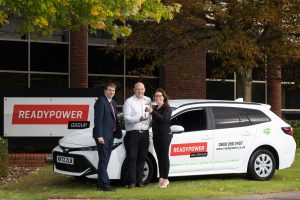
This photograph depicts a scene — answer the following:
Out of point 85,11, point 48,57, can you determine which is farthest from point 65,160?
point 48,57

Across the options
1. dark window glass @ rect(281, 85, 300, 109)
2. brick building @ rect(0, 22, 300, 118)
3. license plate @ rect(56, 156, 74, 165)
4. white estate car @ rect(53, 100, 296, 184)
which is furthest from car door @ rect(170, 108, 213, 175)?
dark window glass @ rect(281, 85, 300, 109)

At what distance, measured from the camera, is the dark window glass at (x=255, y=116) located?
12.0 meters

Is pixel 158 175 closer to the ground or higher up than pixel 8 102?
closer to the ground

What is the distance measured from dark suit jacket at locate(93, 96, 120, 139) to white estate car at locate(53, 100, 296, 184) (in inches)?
17.2

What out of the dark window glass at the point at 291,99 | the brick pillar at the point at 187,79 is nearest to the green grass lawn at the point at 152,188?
the brick pillar at the point at 187,79

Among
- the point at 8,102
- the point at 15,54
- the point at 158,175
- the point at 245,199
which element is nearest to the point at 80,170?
the point at 158,175

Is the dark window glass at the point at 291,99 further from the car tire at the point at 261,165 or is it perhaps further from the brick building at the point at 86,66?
the car tire at the point at 261,165

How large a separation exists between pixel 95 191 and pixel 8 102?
5405 millimetres

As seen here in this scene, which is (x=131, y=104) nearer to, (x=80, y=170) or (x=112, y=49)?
(x=80, y=170)

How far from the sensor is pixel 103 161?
396 inches

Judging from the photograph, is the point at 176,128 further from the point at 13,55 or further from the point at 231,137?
the point at 13,55

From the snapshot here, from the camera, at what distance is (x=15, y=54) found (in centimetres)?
2041

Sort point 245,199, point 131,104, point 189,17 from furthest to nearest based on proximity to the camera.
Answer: point 189,17
point 131,104
point 245,199

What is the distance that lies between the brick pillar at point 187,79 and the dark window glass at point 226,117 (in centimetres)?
948
